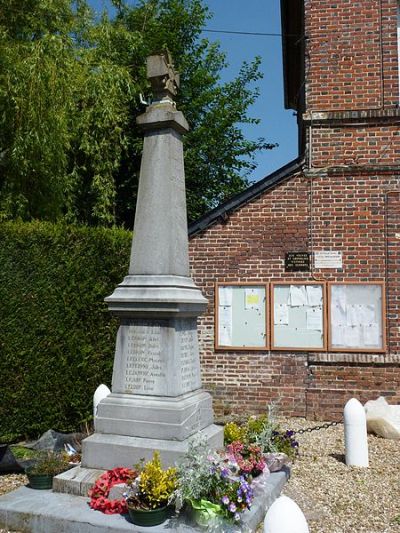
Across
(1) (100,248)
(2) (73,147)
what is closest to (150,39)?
(2) (73,147)

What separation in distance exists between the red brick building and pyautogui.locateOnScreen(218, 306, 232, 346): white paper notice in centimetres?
3

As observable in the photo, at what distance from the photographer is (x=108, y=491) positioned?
4.36 metres

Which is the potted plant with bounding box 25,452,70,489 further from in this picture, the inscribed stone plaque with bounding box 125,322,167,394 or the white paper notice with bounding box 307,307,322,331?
the white paper notice with bounding box 307,307,322,331

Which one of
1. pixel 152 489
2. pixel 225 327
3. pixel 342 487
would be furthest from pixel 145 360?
pixel 225 327

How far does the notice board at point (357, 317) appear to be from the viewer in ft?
27.2

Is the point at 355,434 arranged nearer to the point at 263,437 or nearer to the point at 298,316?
the point at 263,437

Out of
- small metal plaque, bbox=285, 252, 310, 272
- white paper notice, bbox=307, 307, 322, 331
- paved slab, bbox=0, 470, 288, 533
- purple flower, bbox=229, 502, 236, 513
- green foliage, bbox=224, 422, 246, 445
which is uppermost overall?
small metal plaque, bbox=285, 252, 310, 272

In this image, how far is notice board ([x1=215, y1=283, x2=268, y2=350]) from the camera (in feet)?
28.4

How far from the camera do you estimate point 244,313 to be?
345 inches

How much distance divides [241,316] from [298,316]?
0.90m

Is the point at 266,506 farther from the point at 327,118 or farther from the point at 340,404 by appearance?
the point at 327,118

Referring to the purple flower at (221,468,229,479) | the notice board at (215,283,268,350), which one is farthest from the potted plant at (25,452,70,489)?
the notice board at (215,283,268,350)

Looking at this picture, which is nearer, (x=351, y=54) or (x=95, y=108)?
(x=351, y=54)

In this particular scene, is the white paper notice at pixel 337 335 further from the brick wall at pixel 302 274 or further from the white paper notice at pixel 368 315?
the white paper notice at pixel 368 315
